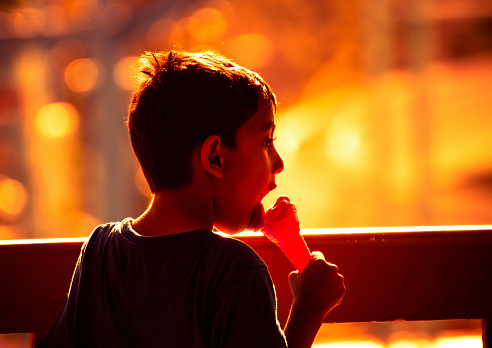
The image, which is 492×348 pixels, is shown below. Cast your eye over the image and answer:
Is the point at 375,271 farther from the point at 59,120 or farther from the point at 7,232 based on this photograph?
the point at 59,120

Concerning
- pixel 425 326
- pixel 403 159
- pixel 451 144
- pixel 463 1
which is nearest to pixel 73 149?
pixel 425 326

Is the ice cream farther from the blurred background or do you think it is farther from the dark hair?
the blurred background

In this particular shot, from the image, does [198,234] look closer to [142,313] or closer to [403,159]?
[142,313]

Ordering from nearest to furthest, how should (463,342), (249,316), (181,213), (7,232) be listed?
(249,316)
(181,213)
(463,342)
(7,232)

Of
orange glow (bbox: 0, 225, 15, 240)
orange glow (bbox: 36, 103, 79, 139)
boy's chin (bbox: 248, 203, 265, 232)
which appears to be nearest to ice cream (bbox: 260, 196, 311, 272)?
boy's chin (bbox: 248, 203, 265, 232)

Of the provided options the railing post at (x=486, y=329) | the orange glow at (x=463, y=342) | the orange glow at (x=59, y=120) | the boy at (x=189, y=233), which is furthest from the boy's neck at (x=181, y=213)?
the orange glow at (x=59, y=120)

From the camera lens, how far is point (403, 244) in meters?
1.00

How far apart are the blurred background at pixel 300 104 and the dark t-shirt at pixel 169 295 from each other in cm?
214

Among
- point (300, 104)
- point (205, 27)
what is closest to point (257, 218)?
point (205, 27)

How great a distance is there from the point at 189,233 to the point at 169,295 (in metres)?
0.07

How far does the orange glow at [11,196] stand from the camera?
14.5ft

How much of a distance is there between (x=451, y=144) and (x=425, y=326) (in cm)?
332

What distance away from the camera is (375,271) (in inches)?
39.6

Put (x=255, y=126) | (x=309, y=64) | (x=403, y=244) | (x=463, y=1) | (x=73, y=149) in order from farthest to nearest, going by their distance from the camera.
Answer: (x=463, y=1) → (x=309, y=64) → (x=73, y=149) → (x=403, y=244) → (x=255, y=126)
